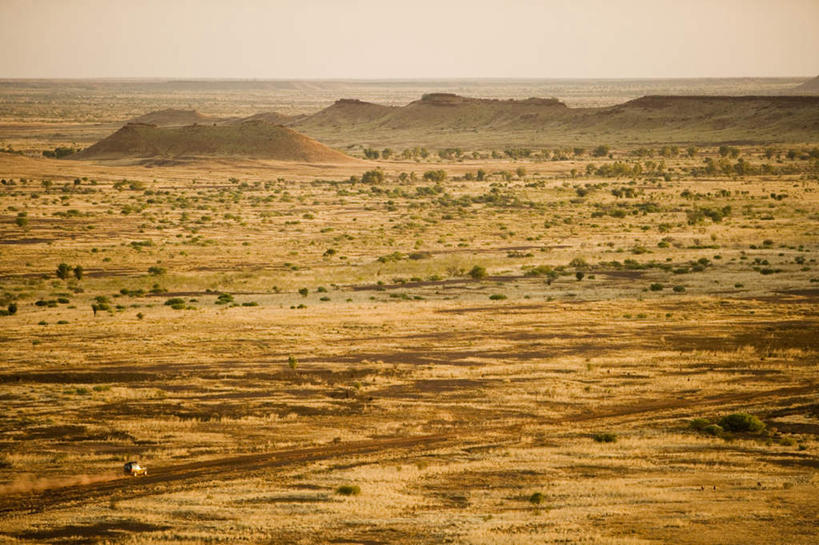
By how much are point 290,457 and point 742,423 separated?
12.4 meters

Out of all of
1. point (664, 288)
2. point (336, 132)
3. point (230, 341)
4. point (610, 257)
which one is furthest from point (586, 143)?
point (230, 341)

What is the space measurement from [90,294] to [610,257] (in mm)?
30212

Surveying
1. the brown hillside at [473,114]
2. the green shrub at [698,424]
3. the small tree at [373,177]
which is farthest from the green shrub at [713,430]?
the brown hillside at [473,114]

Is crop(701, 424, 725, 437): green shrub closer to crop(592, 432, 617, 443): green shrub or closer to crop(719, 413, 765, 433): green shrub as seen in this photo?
crop(719, 413, 765, 433): green shrub

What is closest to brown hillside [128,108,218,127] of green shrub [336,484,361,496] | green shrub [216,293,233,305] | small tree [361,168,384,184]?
small tree [361,168,384,184]

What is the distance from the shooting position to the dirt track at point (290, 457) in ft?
77.3

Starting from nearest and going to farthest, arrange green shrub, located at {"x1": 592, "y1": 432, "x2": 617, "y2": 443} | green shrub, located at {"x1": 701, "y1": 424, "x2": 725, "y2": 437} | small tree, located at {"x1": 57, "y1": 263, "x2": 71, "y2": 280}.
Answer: green shrub, located at {"x1": 592, "y1": 432, "x2": 617, "y2": 443}
green shrub, located at {"x1": 701, "y1": 424, "x2": 725, "y2": 437}
small tree, located at {"x1": 57, "y1": 263, "x2": 71, "y2": 280}

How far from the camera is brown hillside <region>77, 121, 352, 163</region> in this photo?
129 meters

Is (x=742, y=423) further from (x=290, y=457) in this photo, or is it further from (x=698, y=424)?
(x=290, y=457)

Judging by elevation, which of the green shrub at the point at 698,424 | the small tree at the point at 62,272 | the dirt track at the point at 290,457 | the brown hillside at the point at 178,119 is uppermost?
the brown hillside at the point at 178,119

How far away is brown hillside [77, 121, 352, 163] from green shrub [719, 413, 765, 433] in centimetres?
10240

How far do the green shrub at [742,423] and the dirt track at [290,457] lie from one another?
2091 millimetres

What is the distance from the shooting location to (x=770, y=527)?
68.9 ft

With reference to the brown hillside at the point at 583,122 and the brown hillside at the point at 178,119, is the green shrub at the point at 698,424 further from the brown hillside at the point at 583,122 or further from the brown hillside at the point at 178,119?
the brown hillside at the point at 178,119
